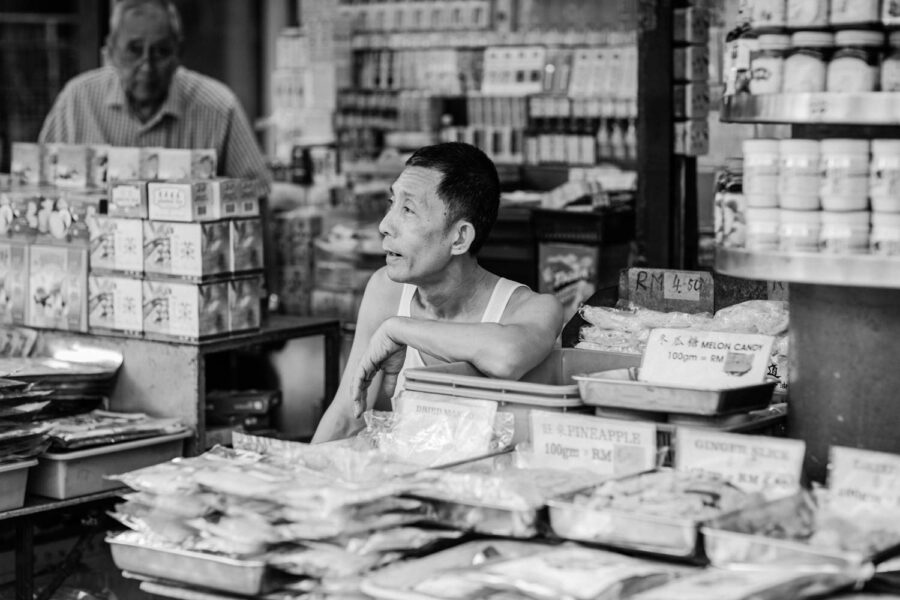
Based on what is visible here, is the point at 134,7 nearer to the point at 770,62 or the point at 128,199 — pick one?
the point at 128,199

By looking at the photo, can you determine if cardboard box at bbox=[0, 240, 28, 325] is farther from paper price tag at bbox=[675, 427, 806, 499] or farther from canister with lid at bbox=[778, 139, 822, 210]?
canister with lid at bbox=[778, 139, 822, 210]

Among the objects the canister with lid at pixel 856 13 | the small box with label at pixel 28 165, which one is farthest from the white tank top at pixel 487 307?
the small box with label at pixel 28 165

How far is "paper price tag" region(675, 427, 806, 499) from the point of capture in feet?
8.15

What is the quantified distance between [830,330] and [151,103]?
3.85 meters

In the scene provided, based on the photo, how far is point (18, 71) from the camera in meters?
10.8

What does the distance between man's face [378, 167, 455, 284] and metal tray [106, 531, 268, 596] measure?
3.84ft

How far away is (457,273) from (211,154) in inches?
54.7

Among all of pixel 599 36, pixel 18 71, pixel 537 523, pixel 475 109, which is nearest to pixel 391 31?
pixel 475 109

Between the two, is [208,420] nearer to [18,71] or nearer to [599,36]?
[599,36]

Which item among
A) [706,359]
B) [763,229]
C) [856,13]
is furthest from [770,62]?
[706,359]

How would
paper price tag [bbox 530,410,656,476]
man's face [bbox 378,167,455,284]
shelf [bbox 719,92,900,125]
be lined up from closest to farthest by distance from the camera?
shelf [bbox 719,92,900,125] → paper price tag [bbox 530,410,656,476] → man's face [bbox 378,167,455,284]

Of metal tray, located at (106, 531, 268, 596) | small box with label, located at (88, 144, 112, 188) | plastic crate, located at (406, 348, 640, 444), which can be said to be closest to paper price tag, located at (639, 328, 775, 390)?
plastic crate, located at (406, 348, 640, 444)

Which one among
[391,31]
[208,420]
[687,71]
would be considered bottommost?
[208,420]

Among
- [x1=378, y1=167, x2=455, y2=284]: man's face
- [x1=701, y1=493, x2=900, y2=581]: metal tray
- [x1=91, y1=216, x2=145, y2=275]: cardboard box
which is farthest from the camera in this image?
[x1=91, y1=216, x2=145, y2=275]: cardboard box
